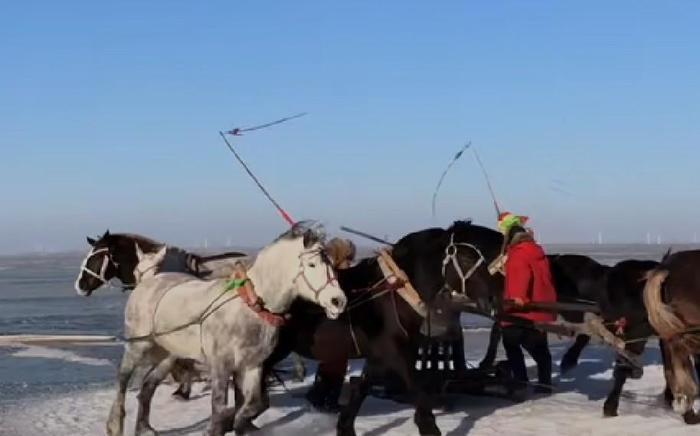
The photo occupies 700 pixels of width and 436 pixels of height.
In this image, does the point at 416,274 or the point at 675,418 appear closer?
the point at 416,274

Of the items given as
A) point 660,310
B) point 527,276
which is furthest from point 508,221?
point 660,310

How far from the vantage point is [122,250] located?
1065cm

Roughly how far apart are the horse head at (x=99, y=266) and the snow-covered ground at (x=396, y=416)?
1330 millimetres

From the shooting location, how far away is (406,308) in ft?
25.7

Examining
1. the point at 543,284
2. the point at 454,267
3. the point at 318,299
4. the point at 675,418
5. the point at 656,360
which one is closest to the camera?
the point at 318,299

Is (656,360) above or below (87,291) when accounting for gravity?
below

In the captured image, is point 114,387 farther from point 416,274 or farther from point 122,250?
point 416,274

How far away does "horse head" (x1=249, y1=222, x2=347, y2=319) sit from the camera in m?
6.71

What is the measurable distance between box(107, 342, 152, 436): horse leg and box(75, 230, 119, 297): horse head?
2.48 m

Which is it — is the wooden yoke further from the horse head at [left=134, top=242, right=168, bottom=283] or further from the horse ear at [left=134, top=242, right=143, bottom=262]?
the horse ear at [left=134, top=242, right=143, bottom=262]

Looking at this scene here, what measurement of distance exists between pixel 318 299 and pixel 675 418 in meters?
4.01

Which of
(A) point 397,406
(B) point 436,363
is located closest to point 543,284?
(B) point 436,363

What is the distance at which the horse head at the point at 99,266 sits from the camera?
34.8 feet

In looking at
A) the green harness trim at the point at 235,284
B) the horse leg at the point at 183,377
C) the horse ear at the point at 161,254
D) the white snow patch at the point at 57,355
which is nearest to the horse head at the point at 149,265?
the horse ear at the point at 161,254
